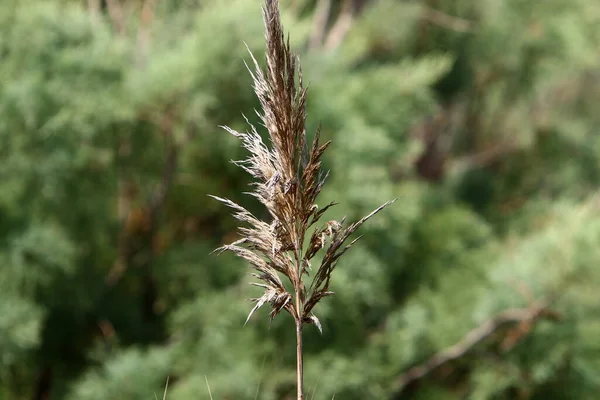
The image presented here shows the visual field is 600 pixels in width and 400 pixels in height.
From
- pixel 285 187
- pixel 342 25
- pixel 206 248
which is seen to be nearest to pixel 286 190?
pixel 285 187

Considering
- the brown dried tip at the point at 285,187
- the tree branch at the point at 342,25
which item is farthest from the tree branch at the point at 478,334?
the brown dried tip at the point at 285,187

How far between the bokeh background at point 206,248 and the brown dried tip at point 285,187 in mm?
3677

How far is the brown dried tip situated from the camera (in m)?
1.43

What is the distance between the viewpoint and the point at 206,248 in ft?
20.2

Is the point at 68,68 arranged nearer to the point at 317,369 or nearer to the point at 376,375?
the point at 317,369

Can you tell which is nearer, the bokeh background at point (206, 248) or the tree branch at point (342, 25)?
the bokeh background at point (206, 248)

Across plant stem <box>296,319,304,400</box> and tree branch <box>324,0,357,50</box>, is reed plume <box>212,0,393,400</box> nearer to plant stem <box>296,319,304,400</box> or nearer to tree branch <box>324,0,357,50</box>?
plant stem <box>296,319,304,400</box>

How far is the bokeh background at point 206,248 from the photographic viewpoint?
522 cm

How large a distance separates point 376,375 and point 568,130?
5901 millimetres

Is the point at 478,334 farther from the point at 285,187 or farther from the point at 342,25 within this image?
the point at 285,187

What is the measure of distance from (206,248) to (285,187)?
4.77 meters

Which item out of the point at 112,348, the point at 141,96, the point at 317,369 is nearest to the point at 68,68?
the point at 141,96

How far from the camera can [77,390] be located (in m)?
5.22

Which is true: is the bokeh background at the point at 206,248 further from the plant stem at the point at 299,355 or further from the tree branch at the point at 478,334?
the plant stem at the point at 299,355
